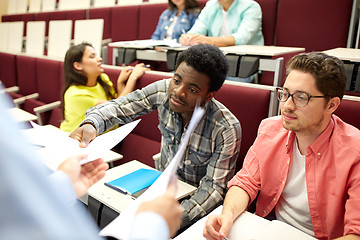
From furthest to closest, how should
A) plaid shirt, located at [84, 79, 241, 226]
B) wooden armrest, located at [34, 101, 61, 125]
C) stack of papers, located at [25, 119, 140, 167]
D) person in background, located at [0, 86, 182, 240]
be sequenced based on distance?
wooden armrest, located at [34, 101, 61, 125]
plaid shirt, located at [84, 79, 241, 226]
stack of papers, located at [25, 119, 140, 167]
person in background, located at [0, 86, 182, 240]

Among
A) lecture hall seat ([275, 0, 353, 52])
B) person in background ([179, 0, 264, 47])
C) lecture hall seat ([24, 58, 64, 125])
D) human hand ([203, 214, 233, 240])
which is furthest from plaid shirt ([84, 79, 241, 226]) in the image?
lecture hall seat ([24, 58, 64, 125])

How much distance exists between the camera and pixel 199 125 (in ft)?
4.00

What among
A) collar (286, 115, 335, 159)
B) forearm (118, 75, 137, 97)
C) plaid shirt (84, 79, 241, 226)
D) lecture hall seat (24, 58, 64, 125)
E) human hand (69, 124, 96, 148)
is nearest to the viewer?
collar (286, 115, 335, 159)

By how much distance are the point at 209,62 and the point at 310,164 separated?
466mm

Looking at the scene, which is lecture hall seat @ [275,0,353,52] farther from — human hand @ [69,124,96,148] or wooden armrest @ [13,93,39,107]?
wooden armrest @ [13,93,39,107]

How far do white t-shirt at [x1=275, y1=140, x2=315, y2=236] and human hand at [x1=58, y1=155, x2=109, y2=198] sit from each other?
61 centimetres

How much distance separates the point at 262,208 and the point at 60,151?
69 cm

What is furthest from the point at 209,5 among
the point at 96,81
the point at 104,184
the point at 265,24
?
the point at 104,184

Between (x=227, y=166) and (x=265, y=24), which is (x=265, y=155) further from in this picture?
(x=265, y=24)

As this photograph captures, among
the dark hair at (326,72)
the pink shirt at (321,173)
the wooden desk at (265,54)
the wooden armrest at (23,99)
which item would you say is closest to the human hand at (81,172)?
the pink shirt at (321,173)

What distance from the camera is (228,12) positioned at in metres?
2.25

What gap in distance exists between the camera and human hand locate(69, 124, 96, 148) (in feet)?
3.38

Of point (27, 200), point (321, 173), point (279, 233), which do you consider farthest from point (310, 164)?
point (27, 200)

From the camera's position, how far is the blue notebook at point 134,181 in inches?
41.8
